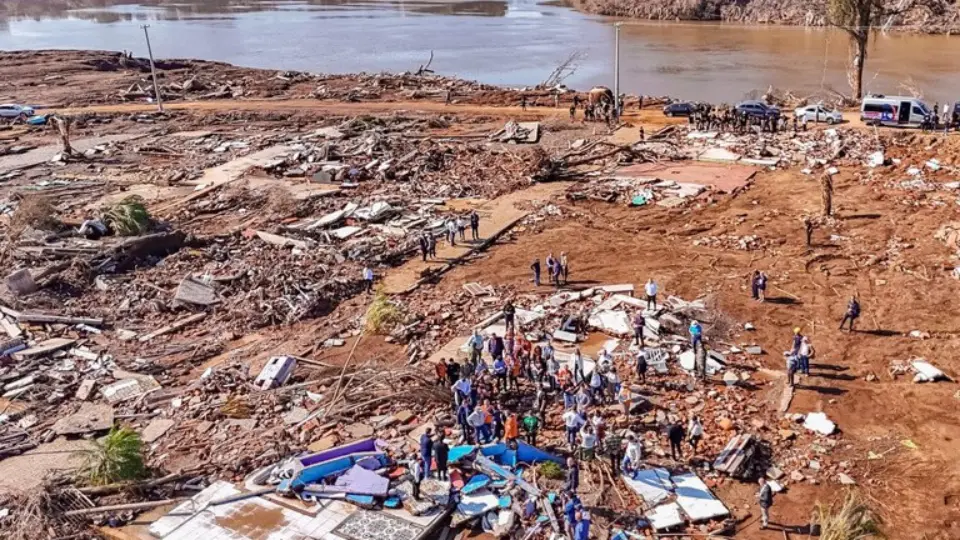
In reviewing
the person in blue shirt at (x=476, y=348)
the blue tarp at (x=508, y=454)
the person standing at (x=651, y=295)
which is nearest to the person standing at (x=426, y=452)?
the blue tarp at (x=508, y=454)

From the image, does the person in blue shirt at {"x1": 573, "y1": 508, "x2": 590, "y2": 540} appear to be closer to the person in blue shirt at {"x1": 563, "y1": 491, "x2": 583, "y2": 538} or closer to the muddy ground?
the person in blue shirt at {"x1": 563, "y1": 491, "x2": 583, "y2": 538}

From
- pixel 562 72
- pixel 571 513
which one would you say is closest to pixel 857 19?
pixel 562 72

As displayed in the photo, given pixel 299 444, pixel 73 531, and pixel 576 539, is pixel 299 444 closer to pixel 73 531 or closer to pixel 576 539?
pixel 73 531

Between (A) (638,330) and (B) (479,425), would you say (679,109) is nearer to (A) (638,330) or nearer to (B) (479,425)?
(A) (638,330)

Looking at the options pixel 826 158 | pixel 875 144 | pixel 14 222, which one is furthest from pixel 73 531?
pixel 875 144

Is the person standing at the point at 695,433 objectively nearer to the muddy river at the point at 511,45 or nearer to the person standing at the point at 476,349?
the person standing at the point at 476,349
